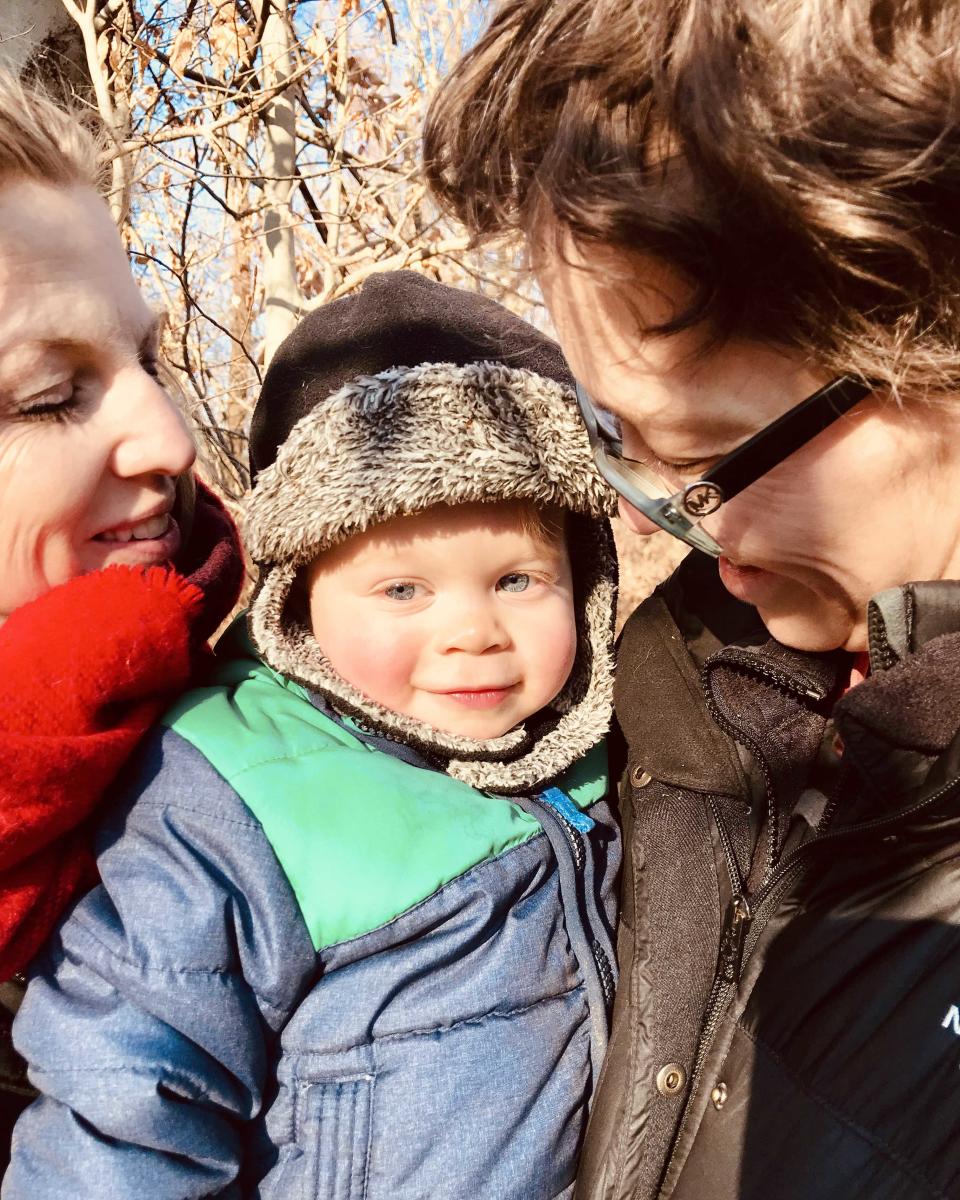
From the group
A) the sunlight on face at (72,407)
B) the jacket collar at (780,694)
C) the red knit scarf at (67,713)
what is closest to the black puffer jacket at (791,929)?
the jacket collar at (780,694)

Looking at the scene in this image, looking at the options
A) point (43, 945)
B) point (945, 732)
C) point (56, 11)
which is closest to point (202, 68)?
point (56, 11)

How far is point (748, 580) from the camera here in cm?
162

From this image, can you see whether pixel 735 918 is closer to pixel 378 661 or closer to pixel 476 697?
pixel 476 697

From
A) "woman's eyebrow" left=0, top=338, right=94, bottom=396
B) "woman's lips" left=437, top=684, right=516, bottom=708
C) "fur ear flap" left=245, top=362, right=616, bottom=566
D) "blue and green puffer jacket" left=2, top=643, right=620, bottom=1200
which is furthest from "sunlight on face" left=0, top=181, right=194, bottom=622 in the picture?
"woman's lips" left=437, top=684, right=516, bottom=708

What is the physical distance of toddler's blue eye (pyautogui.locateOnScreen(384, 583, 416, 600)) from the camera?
1.88 metres

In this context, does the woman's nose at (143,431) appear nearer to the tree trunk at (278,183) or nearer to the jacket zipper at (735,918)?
the jacket zipper at (735,918)

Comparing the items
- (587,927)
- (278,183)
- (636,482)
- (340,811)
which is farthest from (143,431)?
(278,183)

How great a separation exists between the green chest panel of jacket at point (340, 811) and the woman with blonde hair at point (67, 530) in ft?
0.48

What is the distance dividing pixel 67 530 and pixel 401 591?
611 millimetres

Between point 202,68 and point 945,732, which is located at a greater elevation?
point 202,68

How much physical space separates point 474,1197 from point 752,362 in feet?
4.32

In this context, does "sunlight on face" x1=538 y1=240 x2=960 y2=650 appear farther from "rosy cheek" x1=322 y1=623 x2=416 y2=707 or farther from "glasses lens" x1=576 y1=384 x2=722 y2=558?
"rosy cheek" x1=322 y1=623 x2=416 y2=707

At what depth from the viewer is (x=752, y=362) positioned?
131cm

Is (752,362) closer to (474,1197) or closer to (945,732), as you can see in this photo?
(945,732)
